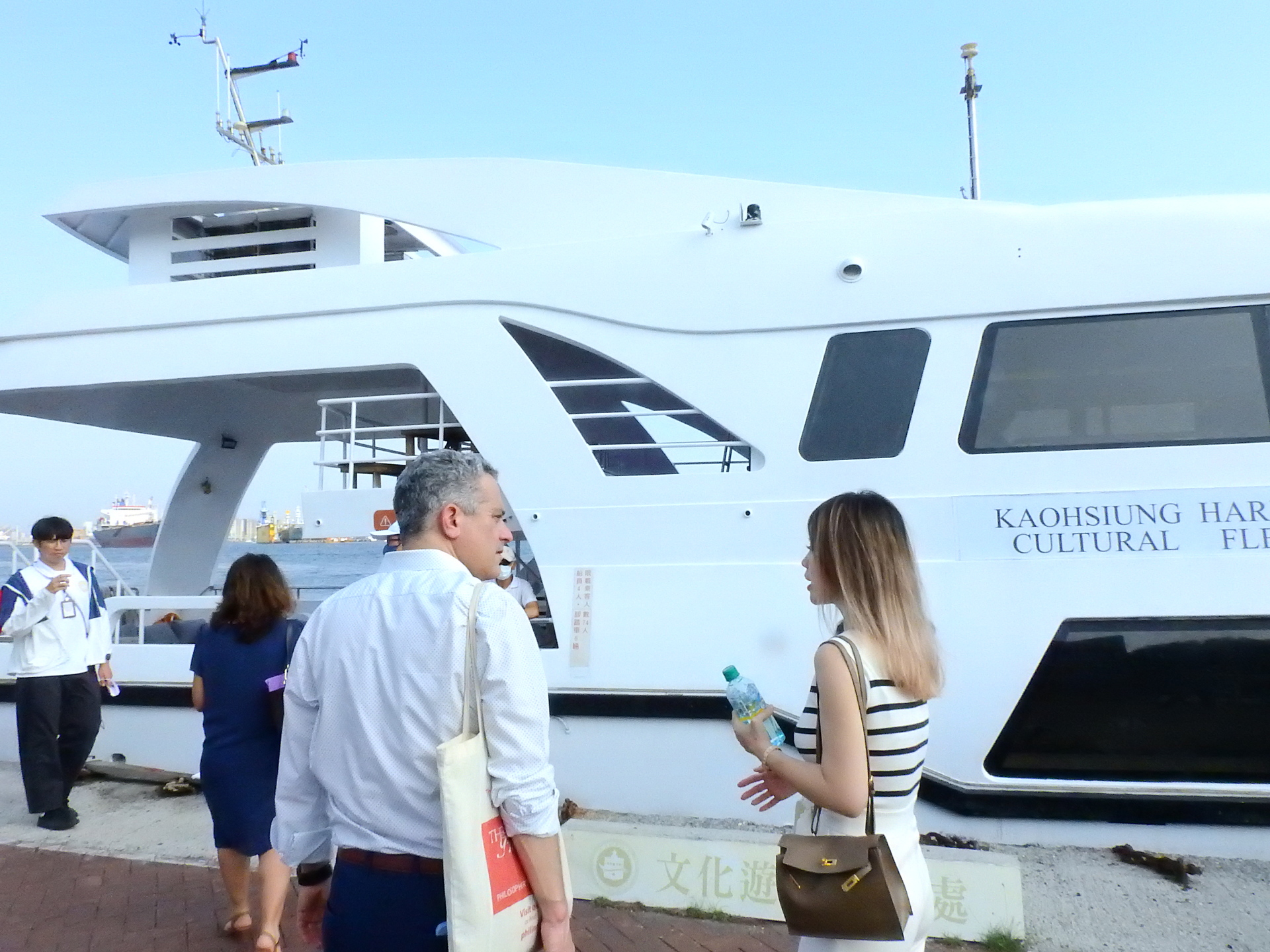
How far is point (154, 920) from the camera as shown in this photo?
3551mm

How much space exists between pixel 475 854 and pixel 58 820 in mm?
3967

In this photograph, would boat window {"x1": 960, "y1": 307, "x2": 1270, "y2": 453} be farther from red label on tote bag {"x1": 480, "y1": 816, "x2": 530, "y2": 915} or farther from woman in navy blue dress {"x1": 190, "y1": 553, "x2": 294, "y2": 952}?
red label on tote bag {"x1": 480, "y1": 816, "x2": 530, "y2": 915}

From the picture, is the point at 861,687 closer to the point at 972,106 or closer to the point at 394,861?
the point at 394,861

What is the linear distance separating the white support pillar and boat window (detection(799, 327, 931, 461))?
5723mm

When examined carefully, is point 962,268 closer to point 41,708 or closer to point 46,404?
point 41,708

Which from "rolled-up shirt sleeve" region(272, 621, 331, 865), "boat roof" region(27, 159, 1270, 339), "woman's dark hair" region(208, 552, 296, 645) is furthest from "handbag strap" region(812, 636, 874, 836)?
"boat roof" region(27, 159, 1270, 339)

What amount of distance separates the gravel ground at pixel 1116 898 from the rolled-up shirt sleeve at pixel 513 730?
2222 millimetres

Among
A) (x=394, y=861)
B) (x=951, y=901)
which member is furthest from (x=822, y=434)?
(x=394, y=861)

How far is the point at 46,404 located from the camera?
6.23 meters

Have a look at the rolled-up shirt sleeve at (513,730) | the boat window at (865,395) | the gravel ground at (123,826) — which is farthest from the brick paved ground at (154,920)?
the boat window at (865,395)

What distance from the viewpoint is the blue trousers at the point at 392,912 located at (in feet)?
5.62

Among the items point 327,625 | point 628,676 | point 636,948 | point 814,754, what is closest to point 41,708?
point 628,676

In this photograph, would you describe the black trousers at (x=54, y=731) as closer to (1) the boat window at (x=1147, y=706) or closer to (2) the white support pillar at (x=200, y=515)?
(2) the white support pillar at (x=200, y=515)

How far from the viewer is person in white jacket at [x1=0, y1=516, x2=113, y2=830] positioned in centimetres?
463
